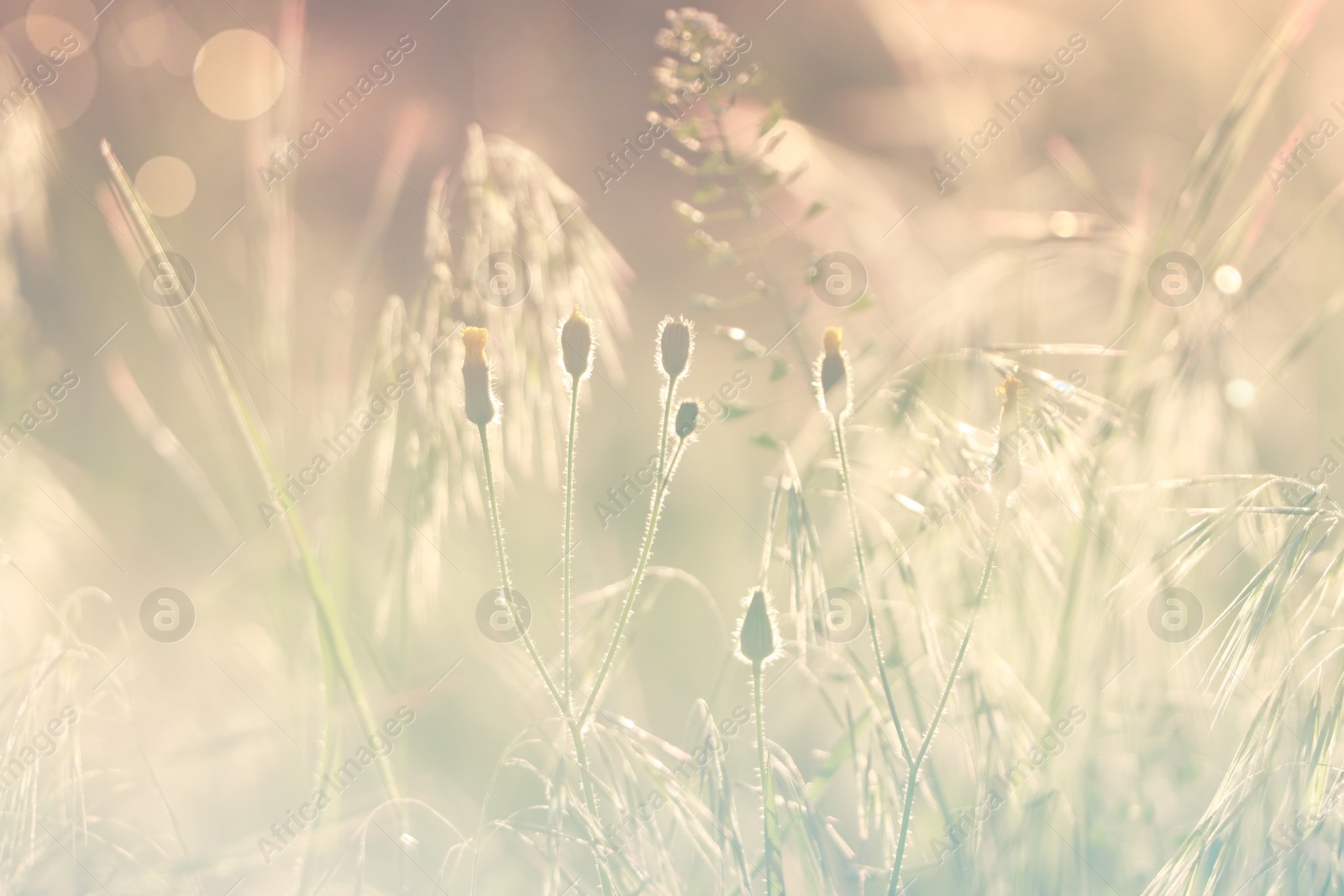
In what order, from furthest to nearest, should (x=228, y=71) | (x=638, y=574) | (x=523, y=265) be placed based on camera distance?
(x=228, y=71), (x=523, y=265), (x=638, y=574)

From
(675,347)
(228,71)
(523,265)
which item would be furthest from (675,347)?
(228,71)

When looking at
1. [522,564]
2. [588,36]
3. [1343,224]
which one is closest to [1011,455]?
[522,564]

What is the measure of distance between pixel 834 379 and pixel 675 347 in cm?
6

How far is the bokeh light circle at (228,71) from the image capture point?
72 cm

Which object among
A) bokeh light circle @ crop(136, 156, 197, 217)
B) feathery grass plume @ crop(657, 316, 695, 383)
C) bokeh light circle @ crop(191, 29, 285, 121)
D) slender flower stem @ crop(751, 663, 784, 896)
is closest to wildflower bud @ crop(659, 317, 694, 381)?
feathery grass plume @ crop(657, 316, 695, 383)

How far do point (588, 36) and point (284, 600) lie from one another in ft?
3.00

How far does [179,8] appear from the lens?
0.94 m

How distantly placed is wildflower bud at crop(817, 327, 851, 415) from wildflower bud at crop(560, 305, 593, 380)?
0.28 feet

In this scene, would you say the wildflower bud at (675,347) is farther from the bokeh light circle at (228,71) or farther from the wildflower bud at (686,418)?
the bokeh light circle at (228,71)

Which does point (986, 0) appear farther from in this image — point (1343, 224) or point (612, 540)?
point (612, 540)

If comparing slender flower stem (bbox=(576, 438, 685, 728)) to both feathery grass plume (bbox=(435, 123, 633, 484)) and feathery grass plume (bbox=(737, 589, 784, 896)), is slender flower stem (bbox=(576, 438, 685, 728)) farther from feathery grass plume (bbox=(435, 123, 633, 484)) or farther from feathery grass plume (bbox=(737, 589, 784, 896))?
feathery grass plume (bbox=(435, 123, 633, 484))

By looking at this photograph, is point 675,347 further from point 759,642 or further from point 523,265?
point 523,265

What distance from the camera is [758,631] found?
0.29m

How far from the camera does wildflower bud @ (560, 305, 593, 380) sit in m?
0.31
